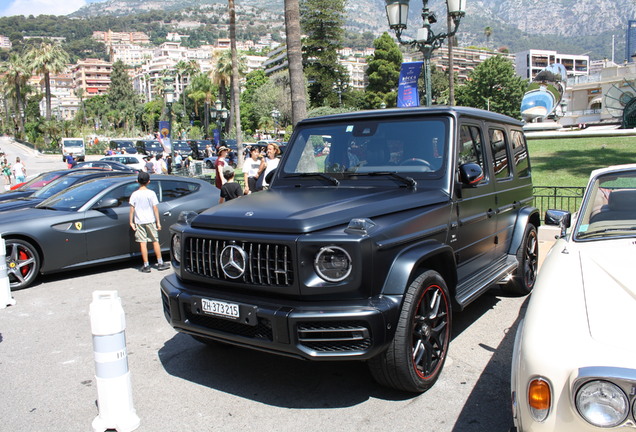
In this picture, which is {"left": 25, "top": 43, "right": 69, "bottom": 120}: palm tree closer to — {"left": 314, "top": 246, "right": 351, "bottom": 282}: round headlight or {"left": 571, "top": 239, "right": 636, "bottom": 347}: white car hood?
{"left": 314, "top": 246, "right": 351, "bottom": 282}: round headlight

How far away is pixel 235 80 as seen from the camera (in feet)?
95.1

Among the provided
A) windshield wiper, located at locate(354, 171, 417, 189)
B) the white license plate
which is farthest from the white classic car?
the white license plate

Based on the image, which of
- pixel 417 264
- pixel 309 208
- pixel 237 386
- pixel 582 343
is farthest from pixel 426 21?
pixel 582 343

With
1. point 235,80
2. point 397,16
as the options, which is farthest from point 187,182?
point 235,80

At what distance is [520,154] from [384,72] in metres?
73.2

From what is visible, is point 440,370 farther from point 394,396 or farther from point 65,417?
point 65,417

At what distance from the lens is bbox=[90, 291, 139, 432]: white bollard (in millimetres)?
3455

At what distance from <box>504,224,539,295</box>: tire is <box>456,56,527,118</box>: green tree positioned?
219 feet

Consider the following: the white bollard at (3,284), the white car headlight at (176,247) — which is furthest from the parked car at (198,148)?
the white car headlight at (176,247)

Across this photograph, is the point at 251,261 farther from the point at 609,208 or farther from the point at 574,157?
the point at 574,157

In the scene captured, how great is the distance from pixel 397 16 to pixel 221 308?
953 centimetres

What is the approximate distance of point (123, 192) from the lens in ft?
29.0

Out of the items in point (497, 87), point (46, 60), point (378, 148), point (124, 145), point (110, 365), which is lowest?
point (110, 365)

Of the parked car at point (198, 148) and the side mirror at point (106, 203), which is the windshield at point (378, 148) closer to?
the side mirror at point (106, 203)
